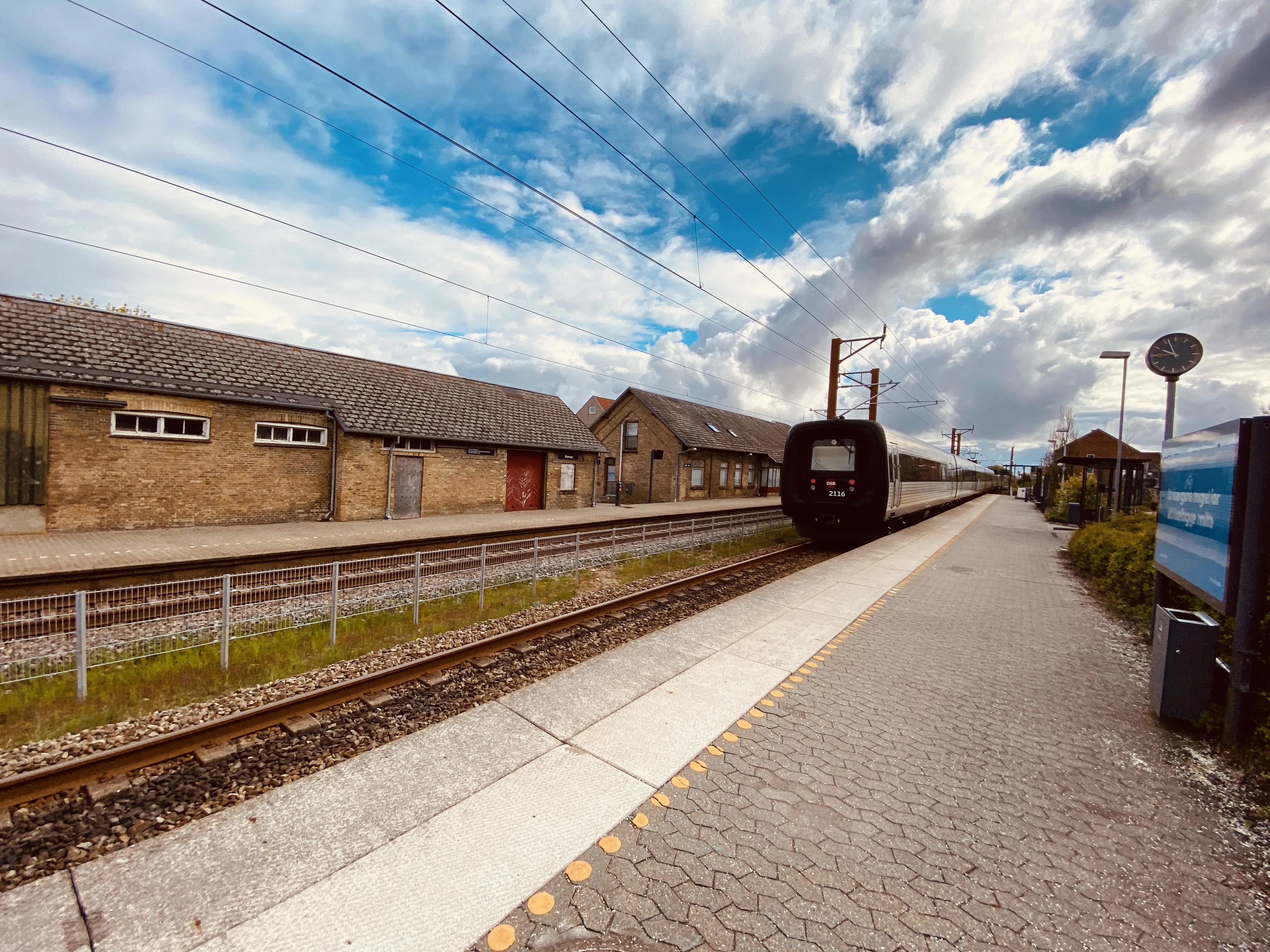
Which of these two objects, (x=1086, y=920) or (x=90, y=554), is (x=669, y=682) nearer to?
(x=1086, y=920)

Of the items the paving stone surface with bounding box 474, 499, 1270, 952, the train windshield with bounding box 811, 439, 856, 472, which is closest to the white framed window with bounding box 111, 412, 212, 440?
the paving stone surface with bounding box 474, 499, 1270, 952

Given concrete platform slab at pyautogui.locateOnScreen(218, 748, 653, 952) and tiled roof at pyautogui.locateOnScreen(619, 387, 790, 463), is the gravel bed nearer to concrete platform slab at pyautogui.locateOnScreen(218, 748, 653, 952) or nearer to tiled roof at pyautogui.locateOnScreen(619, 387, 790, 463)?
concrete platform slab at pyautogui.locateOnScreen(218, 748, 653, 952)

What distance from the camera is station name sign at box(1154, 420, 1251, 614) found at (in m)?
3.81

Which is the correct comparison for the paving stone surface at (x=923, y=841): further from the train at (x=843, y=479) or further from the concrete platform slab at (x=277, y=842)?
the train at (x=843, y=479)

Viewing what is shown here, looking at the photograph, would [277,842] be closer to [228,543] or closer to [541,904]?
[541,904]

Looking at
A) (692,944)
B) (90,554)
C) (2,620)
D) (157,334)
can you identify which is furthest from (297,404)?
(692,944)

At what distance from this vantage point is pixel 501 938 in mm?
2264

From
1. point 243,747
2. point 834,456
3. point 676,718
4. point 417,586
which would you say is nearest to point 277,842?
point 243,747

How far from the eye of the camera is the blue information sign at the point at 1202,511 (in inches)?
153

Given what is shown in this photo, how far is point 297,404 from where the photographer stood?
14.5 m

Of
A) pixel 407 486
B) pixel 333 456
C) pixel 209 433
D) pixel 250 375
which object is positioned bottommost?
pixel 407 486

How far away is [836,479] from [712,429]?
64.0 ft

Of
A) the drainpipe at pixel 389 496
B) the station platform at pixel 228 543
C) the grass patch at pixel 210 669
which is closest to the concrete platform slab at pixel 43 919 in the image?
the grass patch at pixel 210 669

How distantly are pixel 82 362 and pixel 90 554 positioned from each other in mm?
5404
